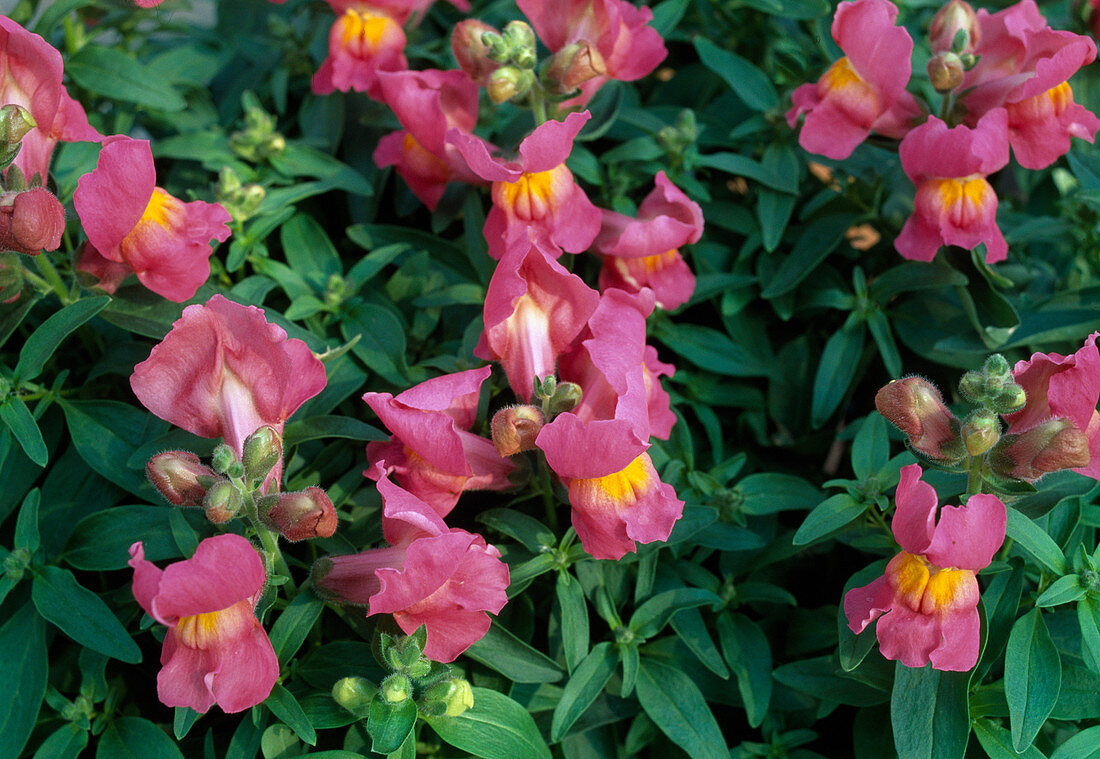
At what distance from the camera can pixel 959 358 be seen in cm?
153

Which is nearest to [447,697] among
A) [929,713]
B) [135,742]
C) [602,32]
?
[135,742]

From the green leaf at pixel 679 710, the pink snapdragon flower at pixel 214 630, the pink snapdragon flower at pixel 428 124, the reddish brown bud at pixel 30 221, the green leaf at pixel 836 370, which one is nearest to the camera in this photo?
the pink snapdragon flower at pixel 214 630

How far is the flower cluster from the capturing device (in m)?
1.33

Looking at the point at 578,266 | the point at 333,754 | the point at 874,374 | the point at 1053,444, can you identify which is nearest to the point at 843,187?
the point at 874,374

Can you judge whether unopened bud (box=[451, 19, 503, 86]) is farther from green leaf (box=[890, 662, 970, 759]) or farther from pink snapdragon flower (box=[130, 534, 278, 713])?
green leaf (box=[890, 662, 970, 759])

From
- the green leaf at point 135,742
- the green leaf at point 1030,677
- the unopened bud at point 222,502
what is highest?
the unopened bud at point 222,502

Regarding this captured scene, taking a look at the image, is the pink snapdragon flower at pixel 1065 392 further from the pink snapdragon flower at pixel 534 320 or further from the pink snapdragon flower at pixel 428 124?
the pink snapdragon flower at pixel 428 124

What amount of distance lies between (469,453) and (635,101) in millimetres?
941

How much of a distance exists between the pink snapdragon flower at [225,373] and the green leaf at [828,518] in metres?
0.58

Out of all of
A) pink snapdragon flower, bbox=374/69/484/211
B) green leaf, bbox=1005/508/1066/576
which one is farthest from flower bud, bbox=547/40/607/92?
green leaf, bbox=1005/508/1066/576

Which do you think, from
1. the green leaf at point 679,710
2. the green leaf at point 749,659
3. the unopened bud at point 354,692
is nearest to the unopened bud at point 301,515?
the unopened bud at point 354,692

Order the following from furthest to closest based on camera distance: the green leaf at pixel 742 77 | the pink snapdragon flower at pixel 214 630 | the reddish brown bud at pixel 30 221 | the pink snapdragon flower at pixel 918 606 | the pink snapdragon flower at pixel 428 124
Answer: the green leaf at pixel 742 77 < the pink snapdragon flower at pixel 428 124 < the reddish brown bud at pixel 30 221 < the pink snapdragon flower at pixel 918 606 < the pink snapdragon flower at pixel 214 630

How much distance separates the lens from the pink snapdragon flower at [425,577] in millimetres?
970

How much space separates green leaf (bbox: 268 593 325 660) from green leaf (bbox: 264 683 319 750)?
38 mm
